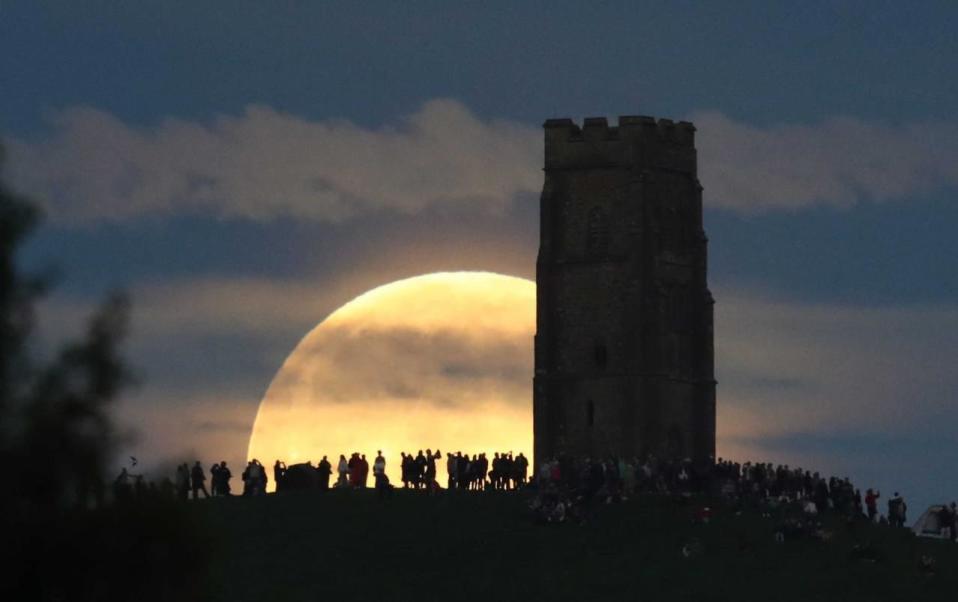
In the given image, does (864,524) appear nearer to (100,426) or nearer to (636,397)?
(636,397)

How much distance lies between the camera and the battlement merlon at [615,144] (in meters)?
91.1

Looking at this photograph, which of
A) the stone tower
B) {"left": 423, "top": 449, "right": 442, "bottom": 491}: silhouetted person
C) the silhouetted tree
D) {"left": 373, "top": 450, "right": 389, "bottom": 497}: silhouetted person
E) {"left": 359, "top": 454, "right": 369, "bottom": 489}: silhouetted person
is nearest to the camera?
the silhouetted tree

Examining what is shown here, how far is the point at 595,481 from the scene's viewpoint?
6800 cm

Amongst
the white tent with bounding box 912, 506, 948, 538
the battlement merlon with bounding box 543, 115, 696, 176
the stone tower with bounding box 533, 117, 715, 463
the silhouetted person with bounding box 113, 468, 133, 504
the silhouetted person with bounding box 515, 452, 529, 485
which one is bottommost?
the silhouetted person with bounding box 113, 468, 133, 504

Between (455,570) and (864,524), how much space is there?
12939mm

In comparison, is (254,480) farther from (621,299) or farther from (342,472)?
(621,299)

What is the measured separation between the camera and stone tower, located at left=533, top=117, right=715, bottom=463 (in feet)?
295

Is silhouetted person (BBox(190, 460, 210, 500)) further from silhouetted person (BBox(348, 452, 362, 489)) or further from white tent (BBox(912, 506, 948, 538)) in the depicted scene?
white tent (BBox(912, 506, 948, 538))

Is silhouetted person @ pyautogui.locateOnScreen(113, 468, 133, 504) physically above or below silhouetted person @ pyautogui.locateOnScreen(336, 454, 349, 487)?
below

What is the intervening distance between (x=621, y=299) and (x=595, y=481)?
23.3 meters

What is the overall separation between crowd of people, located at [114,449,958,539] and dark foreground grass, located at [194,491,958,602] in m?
1.07

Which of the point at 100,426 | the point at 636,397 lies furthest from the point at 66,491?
the point at 636,397

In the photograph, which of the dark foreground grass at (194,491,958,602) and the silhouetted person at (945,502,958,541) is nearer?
the dark foreground grass at (194,491,958,602)

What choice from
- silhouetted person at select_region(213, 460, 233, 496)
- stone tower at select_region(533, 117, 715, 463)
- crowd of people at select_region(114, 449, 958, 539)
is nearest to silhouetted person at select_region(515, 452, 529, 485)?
crowd of people at select_region(114, 449, 958, 539)
